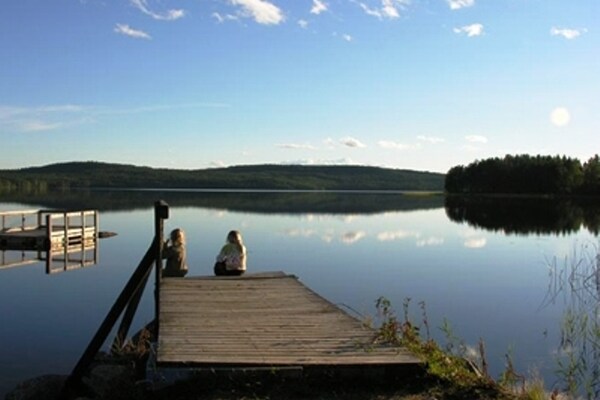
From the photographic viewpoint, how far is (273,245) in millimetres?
30656

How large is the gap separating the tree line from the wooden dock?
104m

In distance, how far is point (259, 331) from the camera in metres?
8.25

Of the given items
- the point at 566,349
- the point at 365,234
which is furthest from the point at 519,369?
the point at 365,234

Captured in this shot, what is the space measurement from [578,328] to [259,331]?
8.65 metres

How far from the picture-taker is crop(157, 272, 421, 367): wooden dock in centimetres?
693

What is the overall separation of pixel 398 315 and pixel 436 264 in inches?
424

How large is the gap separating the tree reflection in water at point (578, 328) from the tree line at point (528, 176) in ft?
298

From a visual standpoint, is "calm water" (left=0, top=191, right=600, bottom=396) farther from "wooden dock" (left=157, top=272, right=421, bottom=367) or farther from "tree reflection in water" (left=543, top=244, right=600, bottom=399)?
"wooden dock" (left=157, top=272, right=421, bottom=367)

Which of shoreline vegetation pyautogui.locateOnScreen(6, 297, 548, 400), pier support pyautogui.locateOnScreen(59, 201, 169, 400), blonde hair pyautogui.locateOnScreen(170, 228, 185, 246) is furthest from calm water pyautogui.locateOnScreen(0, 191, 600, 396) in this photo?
shoreline vegetation pyautogui.locateOnScreen(6, 297, 548, 400)

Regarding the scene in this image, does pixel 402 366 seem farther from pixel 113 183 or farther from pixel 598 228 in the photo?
pixel 113 183

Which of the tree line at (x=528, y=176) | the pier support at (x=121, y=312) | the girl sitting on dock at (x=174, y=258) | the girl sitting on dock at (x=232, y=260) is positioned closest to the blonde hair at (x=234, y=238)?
the girl sitting on dock at (x=232, y=260)

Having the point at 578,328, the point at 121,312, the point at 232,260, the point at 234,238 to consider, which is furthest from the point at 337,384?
the point at 578,328

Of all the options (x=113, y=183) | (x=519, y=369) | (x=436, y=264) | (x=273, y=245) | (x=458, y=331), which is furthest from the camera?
(x=113, y=183)

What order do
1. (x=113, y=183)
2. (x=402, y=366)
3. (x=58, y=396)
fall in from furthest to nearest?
(x=113, y=183)
(x=58, y=396)
(x=402, y=366)
